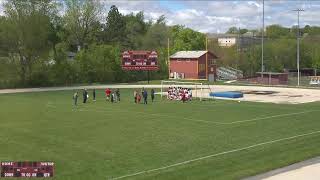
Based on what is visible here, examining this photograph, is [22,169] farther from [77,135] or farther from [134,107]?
[134,107]

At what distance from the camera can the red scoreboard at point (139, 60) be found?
7125cm

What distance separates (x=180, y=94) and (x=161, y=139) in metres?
24.5

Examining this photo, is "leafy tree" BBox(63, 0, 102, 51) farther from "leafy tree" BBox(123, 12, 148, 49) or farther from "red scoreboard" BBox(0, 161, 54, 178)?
"red scoreboard" BBox(0, 161, 54, 178)

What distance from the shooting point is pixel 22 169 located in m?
13.8

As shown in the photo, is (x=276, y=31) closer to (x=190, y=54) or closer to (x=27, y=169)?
A: (x=190, y=54)

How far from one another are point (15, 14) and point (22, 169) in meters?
66.2

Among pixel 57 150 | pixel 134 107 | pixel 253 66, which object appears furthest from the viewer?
pixel 253 66

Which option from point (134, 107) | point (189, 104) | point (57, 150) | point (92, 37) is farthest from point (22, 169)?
point (92, 37)

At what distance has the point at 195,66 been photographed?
88688 millimetres

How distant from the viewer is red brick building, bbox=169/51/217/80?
290 ft

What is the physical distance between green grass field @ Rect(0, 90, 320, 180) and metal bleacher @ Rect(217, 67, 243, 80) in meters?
58.2

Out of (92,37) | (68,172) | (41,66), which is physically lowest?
(68,172)

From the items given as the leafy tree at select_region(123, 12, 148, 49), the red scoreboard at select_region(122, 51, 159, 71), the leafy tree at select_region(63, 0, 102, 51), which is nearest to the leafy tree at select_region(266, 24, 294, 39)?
the leafy tree at select_region(123, 12, 148, 49)

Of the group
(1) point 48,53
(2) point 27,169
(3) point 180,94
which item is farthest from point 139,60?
(2) point 27,169
